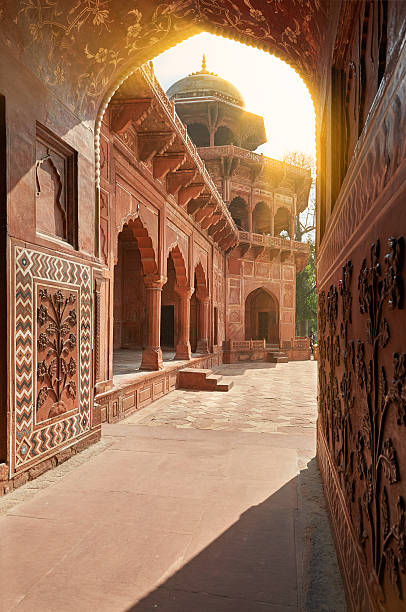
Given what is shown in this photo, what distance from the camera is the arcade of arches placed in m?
1.05

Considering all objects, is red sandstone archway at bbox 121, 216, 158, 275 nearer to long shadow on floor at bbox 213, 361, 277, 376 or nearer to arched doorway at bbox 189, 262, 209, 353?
arched doorway at bbox 189, 262, 209, 353

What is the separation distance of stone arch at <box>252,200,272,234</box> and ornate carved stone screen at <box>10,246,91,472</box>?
16151mm

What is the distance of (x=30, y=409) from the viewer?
2.98 metres

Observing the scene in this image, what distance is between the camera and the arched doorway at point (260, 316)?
68.0 ft

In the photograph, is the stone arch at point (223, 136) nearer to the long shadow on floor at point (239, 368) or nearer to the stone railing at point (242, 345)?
the stone railing at point (242, 345)

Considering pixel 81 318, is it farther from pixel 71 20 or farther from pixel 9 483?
pixel 71 20

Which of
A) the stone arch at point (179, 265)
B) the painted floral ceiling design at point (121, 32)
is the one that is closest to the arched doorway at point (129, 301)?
the stone arch at point (179, 265)

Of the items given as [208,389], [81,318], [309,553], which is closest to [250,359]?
[208,389]

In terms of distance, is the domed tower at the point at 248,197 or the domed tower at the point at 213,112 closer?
the domed tower at the point at 248,197

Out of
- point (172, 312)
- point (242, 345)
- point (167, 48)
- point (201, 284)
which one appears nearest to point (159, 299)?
point (201, 284)

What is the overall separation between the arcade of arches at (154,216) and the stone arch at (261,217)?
36.5ft

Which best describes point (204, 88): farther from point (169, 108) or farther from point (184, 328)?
point (169, 108)

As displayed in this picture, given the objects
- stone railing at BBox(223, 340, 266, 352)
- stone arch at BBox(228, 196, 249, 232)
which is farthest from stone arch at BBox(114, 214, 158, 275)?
A: stone arch at BBox(228, 196, 249, 232)

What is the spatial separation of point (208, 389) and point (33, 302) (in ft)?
24.0
